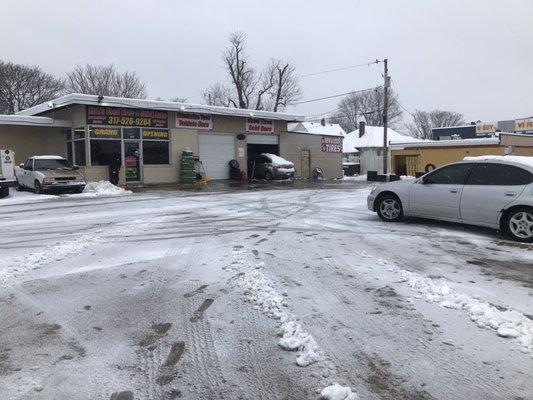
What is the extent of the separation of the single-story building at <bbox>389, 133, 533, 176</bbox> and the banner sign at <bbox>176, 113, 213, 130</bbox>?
12.4 metres

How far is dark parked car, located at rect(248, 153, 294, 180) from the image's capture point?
27328 mm

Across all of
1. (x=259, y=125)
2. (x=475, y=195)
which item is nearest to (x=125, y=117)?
(x=259, y=125)

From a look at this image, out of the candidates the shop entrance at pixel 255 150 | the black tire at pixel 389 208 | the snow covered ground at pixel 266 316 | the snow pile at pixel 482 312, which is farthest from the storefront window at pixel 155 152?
the snow pile at pixel 482 312

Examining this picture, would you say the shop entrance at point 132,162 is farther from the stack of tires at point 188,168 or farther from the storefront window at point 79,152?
the stack of tires at point 188,168

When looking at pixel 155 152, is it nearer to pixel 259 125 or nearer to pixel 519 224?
pixel 259 125

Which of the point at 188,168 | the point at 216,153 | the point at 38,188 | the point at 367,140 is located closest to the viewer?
the point at 38,188

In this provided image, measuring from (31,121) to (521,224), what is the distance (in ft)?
70.8

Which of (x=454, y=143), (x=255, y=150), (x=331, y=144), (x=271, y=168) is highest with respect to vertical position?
(x=331, y=144)

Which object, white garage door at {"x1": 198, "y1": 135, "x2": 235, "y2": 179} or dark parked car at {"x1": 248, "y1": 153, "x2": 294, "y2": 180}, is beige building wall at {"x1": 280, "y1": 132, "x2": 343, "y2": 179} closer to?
dark parked car at {"x1": 248, "y1": 153, "x2": 294, "y2": 180}

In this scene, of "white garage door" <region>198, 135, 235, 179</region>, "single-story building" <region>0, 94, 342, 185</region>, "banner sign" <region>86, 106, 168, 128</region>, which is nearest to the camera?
"banner sign" <region>86, 106, 168, 128</region>

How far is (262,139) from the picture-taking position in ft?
98.0

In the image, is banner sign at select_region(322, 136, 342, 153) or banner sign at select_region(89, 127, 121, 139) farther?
banner sign at select_region(322, 136, 342, 153)

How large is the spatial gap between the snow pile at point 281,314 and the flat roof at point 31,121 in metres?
20.0

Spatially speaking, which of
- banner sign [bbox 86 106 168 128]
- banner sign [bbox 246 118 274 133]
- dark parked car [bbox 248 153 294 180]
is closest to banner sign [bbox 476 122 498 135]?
banner sign [bbox 246 118 274 133]
